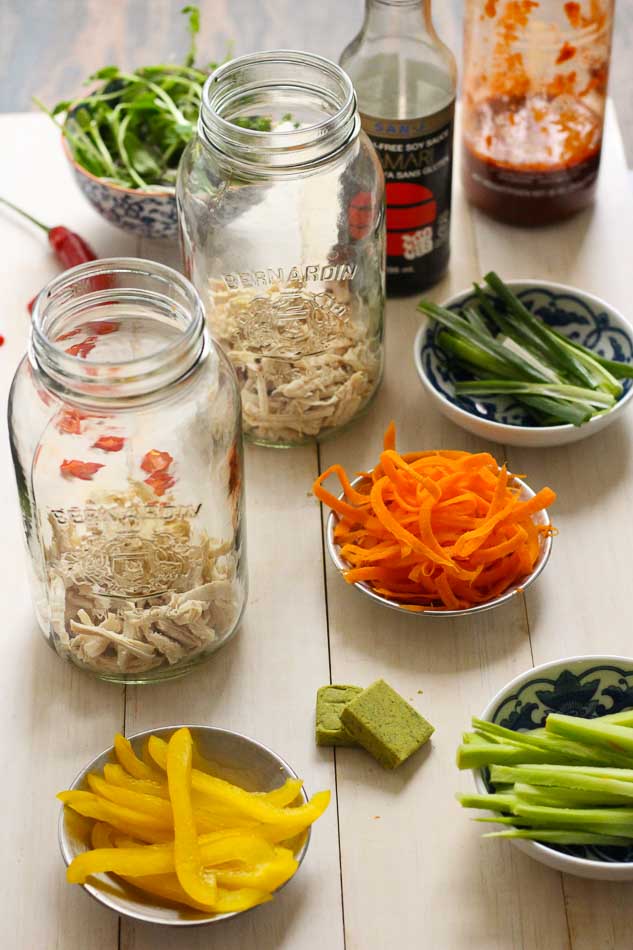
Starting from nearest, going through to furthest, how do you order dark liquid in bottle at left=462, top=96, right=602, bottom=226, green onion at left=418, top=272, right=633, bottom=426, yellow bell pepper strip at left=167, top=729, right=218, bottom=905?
yellow bell pepper strip at left=167, top=729, right=218, bottom=905 → green onion at left=418, top=272, right=633, bottom=426 → dark liquid in bottle at left=462, top=96, right=602, bottom=226

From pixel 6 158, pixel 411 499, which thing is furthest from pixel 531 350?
pixel 6 158

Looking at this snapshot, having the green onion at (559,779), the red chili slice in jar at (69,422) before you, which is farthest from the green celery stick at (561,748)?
the red chili slice in jar at (69,422)

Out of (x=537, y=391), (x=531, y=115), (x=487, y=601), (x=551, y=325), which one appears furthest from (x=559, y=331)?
(x=487, y=601)

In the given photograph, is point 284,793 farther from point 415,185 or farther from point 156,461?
point 415,185

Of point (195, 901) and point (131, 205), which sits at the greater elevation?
point (131, 205)

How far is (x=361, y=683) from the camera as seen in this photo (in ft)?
4.06

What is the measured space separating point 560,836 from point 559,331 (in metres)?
0.72

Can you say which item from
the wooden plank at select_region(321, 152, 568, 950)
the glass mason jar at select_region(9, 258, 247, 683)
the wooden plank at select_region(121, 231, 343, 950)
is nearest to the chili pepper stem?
the wooden plank at select_region(121, 231, 343, 950)

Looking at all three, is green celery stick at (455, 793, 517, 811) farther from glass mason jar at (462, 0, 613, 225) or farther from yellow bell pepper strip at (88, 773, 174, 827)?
glass mason jar at (462, 0, 613, 225)

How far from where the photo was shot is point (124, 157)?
1669 millimetres

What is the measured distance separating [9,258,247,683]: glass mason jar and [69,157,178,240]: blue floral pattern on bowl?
465 millimetres

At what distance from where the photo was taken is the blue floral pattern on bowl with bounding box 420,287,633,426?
1.50 m

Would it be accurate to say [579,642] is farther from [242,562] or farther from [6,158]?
[6,158]

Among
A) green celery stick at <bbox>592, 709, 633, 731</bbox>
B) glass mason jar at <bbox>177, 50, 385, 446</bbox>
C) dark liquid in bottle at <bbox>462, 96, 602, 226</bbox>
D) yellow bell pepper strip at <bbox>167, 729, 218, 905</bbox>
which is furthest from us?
dark liquid in bottle at <bbox>462, 96, 602, 226</bbox>
